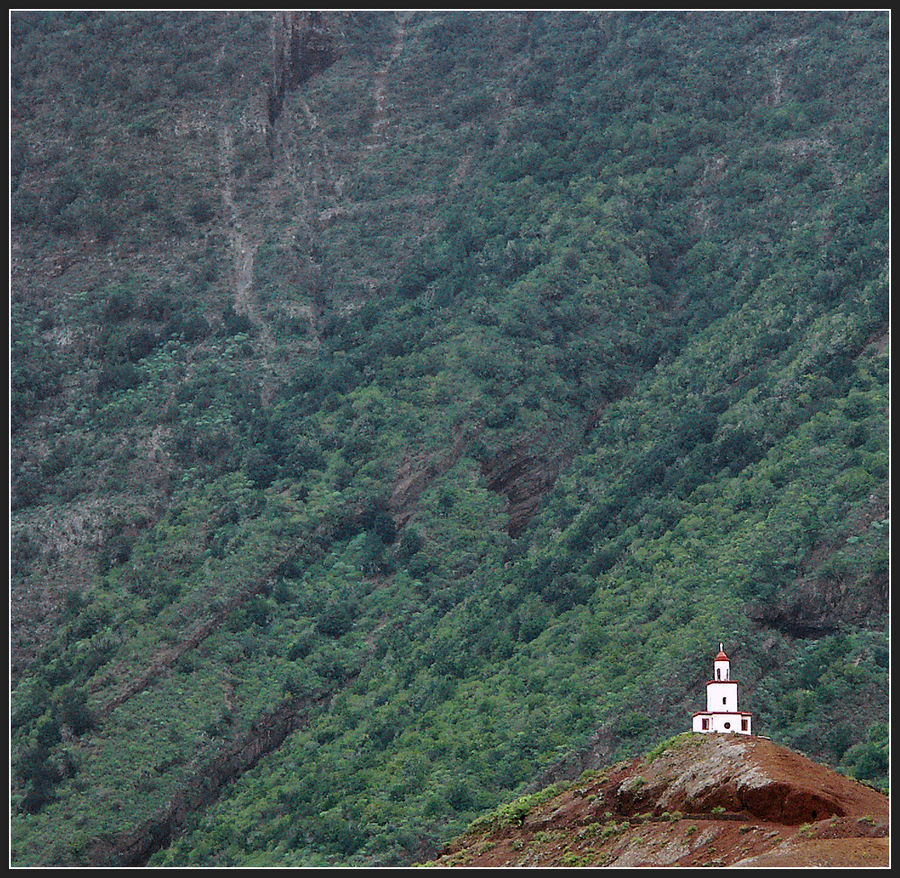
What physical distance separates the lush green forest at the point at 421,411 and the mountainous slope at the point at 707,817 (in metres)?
10.7

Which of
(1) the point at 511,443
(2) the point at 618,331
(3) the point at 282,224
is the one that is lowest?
(1) the point at 511,443

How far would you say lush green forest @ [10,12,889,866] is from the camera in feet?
172

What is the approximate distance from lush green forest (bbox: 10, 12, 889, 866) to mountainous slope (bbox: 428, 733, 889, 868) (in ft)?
35.2

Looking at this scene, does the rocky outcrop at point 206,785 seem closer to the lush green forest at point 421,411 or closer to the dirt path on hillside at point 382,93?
the lush green forest at point 421,411

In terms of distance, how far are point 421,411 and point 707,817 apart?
32.0 meters

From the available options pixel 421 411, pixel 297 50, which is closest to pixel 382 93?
pixel 297 50

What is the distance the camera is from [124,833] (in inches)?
2100

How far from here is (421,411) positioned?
65625 mm

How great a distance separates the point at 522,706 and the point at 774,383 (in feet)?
49.0

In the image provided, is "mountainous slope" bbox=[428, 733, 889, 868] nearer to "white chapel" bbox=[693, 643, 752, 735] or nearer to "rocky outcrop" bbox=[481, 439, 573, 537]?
"white chapel" bbox=[693, 643, 752, 735]

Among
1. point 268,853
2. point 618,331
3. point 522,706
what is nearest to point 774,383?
point 618,331

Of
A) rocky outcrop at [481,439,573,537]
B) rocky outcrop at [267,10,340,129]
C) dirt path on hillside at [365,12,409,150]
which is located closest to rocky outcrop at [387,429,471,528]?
rocky outcrop at [481,439,573,537]

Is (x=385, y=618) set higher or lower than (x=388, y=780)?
higher

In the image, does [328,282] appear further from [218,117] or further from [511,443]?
[511,443]
